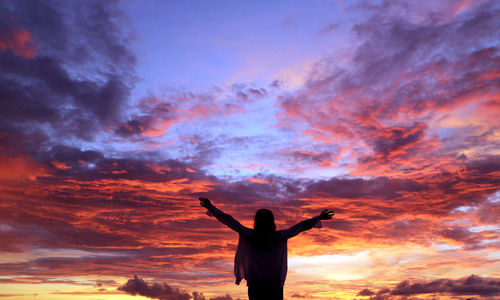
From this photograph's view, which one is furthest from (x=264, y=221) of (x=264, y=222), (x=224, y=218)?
(x=224, y=218)

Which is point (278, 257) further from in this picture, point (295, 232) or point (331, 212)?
point (331, 212)

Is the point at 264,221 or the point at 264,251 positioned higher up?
the point at 264,221

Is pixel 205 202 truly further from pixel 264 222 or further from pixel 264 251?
pixel 264 251

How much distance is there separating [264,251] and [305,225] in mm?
1280

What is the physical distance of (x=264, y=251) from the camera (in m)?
10.5

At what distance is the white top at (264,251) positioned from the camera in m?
10.4

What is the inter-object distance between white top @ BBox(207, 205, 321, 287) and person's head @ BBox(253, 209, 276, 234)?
10.7 inches

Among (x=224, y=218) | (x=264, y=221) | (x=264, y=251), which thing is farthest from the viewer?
(x=264, y=251)

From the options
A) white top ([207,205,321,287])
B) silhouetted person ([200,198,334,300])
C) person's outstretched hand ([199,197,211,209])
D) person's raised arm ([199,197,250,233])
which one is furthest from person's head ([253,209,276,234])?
person's outstretched hand ([199,197,211,209])

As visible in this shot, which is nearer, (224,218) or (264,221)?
(264,221)

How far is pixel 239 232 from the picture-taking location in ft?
34.3

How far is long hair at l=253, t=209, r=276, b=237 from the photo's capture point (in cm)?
1003

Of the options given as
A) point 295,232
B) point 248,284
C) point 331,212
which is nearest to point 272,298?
point 248,284

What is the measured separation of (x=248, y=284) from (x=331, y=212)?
A: 2915mm
